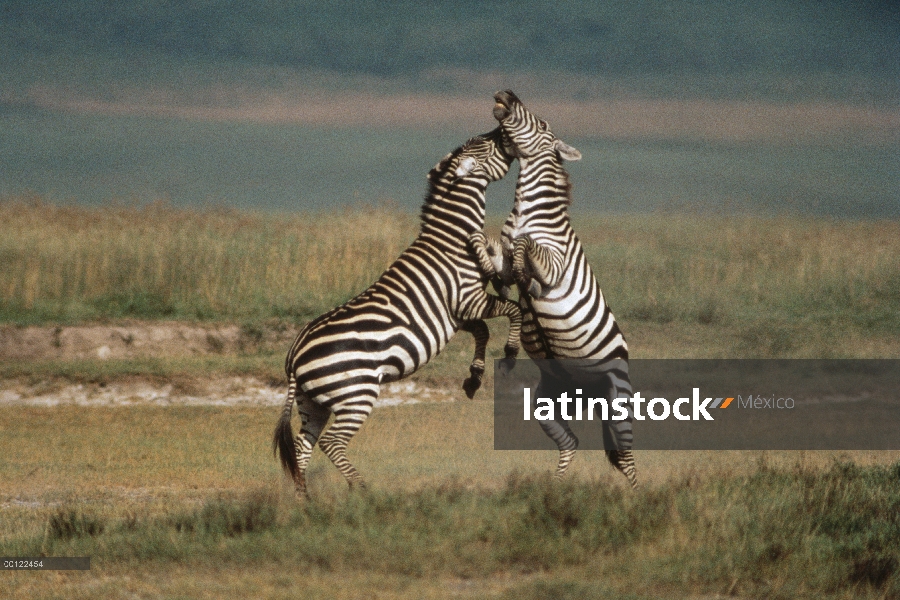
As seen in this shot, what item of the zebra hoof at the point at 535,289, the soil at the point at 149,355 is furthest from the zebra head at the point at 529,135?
the soil at the point at 149,355

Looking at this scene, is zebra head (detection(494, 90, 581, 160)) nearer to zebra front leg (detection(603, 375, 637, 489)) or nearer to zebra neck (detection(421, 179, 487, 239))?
zebra neck (detection(421, 179, 487, 239))

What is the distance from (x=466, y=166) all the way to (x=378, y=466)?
9.79 feet

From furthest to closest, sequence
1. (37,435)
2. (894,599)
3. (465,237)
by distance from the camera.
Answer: (37,435), (465,237), (894,599)

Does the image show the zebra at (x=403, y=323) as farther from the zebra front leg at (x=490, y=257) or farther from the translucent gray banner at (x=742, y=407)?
the translucent gray banner at (x=742, y=407)

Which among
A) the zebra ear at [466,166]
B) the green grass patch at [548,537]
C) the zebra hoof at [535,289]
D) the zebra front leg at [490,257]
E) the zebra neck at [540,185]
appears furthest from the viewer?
the zebra ear at [466,166]

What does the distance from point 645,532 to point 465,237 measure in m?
2.29

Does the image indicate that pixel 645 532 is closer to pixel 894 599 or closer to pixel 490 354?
pixel 894 599

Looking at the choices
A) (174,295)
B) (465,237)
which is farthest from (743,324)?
(465,237)

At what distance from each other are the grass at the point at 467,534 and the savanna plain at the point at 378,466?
20mm

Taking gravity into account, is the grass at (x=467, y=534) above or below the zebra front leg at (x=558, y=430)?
below

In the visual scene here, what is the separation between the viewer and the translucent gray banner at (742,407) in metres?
10.6

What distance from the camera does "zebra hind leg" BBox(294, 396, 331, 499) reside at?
23.1ft

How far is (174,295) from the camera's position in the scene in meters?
→ 15.3

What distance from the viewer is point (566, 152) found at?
7469 millimetres
